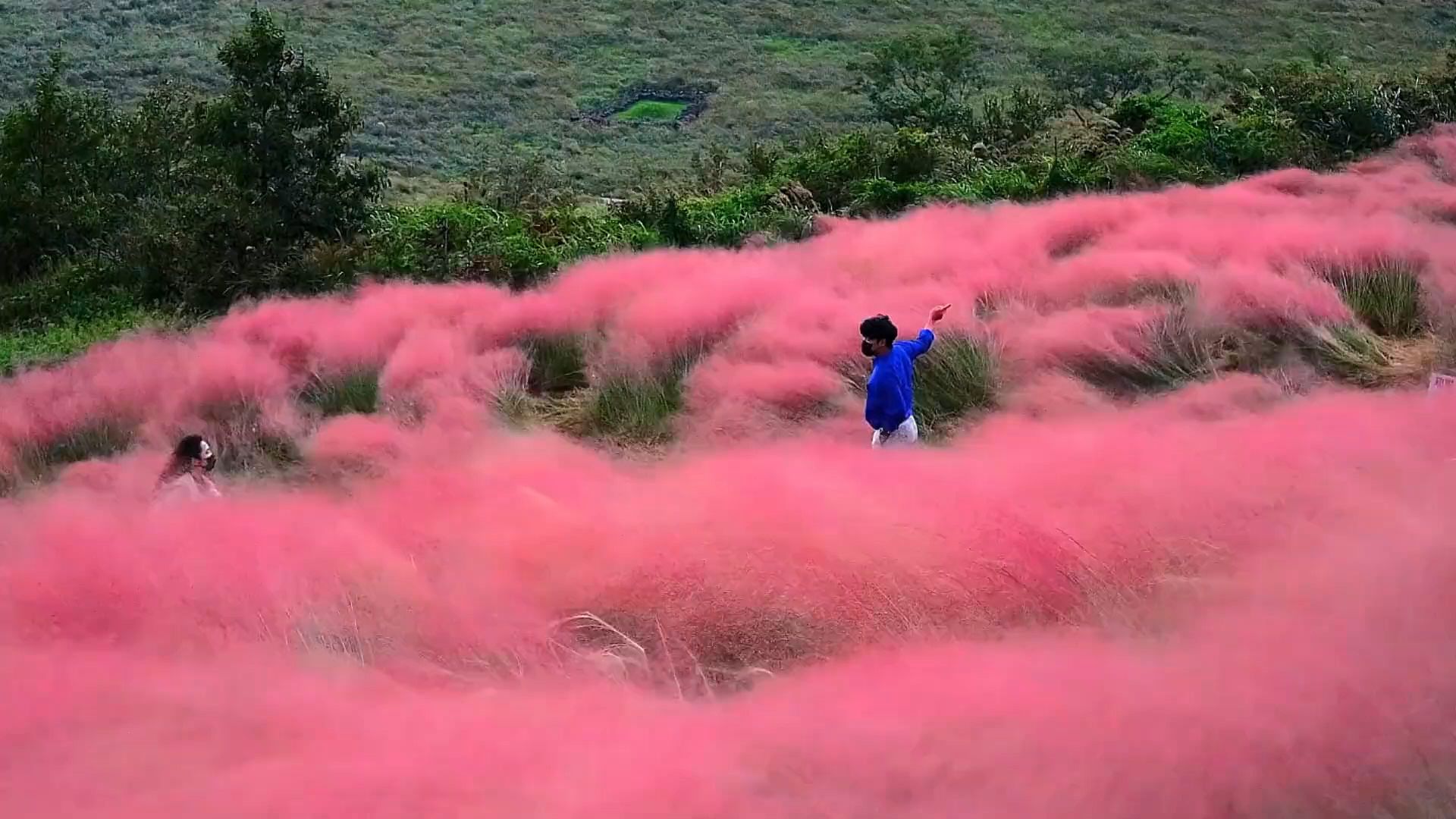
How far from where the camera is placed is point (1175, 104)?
55.8 feet

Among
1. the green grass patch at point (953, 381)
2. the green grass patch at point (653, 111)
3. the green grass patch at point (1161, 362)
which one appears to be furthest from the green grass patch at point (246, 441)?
the green grass patch at point (653, 111)

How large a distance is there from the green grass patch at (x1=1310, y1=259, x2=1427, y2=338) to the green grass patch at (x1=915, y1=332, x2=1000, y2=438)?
250 cm

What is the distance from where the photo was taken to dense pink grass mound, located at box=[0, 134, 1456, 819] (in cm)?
302

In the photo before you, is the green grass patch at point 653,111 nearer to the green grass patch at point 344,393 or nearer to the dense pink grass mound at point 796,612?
the green grass patch at point 344,393

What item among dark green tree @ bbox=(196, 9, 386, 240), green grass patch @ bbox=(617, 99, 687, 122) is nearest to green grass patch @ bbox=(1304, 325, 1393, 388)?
dark green tree @ bbox=(196, 9, 386, 240)

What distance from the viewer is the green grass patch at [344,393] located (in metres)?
9.38

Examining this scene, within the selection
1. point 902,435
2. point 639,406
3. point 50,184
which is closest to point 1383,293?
point 902,435

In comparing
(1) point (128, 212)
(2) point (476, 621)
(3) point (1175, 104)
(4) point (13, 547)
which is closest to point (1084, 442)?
(2) point (476, 621)

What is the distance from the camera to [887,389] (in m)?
6.49

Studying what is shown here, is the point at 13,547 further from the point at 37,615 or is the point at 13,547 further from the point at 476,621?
the point at 476,621

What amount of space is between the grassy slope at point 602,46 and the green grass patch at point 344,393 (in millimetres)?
20200

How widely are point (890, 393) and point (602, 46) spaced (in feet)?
129

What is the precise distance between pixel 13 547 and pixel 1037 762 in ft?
17.7

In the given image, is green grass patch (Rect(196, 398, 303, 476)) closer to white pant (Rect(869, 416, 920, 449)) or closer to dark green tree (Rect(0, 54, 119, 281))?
white pant (Rect(869, 416, 920, 449))
